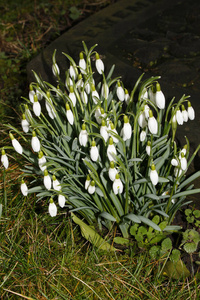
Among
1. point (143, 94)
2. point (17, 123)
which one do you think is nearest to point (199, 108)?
point (143, 94)

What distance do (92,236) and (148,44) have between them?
1.61 m

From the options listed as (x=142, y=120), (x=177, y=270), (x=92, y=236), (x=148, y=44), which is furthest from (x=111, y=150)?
(x=148, y=44)

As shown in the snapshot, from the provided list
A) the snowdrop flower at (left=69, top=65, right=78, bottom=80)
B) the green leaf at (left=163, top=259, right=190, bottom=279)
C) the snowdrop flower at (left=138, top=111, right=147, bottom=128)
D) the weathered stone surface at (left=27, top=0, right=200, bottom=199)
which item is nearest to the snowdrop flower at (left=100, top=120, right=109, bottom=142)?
the snowdrop flower at (left=138, top=111, right=147, bottom=128)

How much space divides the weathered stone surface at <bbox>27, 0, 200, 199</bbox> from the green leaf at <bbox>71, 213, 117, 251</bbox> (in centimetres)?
69

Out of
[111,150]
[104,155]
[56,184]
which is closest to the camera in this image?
[111,150]

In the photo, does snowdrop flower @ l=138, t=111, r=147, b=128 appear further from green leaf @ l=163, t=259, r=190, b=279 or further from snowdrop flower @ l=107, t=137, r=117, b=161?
green leaf @ l=163, t=259, r=190, b=279

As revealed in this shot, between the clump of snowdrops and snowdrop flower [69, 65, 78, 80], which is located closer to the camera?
the clump of snowdrops

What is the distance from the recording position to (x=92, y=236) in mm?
2250

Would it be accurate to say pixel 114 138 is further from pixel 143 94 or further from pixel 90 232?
pixel 90 232

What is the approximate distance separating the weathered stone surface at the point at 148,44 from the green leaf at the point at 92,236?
2.27 ft

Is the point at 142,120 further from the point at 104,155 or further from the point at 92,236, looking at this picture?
the point at 92,236

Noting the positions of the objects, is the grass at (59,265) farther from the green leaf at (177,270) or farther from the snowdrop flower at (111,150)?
the snowdrop flower at (111,150)

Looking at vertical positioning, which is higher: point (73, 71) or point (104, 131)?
point (73, 71)

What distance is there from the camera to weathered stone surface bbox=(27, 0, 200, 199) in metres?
2.60
